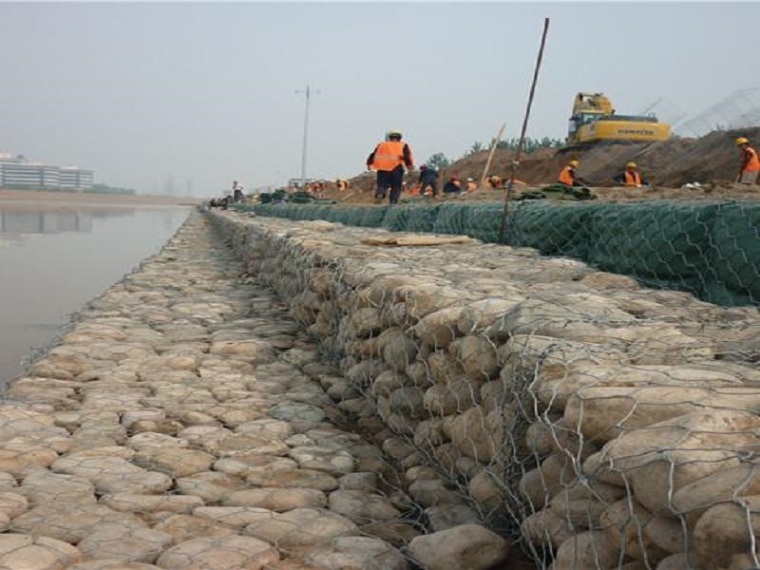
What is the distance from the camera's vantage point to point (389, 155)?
11.8 meters

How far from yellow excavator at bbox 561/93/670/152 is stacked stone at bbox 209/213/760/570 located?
21.4 metres

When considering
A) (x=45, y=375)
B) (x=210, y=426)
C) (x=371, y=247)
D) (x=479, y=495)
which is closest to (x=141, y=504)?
(x=210, y=426)

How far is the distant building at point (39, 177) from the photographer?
11162 centimetres

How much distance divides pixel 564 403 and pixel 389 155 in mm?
10131

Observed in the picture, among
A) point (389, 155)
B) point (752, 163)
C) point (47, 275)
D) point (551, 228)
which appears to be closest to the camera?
point (551, 228)

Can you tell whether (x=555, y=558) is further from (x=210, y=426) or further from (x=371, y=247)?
(x=371, y=247)

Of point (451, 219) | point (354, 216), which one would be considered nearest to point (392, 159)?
point (354, 216)

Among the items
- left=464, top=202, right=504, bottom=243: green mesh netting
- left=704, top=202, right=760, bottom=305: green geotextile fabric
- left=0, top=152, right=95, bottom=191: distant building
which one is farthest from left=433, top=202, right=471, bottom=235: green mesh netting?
left=0, top=152, right=95, bottom=191: distant building

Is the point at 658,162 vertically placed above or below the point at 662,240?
above

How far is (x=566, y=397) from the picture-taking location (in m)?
1.94

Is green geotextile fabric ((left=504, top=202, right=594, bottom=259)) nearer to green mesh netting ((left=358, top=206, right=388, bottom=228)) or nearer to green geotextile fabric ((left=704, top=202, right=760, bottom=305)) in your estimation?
green geotextile fabric ((left=704, top=202, right=760, bottom=305))

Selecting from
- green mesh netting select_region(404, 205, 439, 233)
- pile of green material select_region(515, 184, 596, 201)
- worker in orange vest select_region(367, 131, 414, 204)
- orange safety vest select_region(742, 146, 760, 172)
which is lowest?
green mesh netting select_region(404, 205, 439, 233)

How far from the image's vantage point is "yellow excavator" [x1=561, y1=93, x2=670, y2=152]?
24391 millimetres

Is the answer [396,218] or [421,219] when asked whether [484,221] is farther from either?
[396,218]
